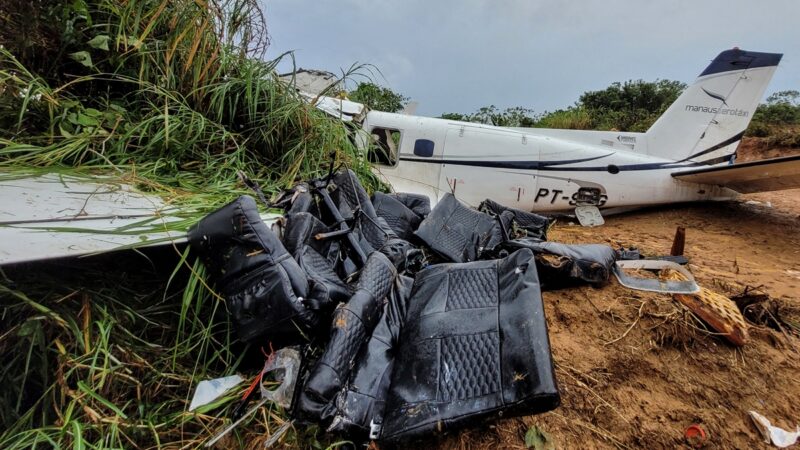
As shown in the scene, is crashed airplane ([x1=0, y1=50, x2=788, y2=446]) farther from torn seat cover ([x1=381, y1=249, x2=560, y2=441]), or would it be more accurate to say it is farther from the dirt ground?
the dirt ground

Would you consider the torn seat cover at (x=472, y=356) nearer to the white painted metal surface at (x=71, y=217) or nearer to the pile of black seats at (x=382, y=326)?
the pile of black seats at (x=382, y=326)

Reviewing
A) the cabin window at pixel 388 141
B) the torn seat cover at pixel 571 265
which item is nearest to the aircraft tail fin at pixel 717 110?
the cabin window at pixel 388 141

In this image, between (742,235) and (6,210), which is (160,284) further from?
(742,235)

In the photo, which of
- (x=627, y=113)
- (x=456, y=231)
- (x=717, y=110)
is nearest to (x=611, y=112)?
(x=627, y=113)

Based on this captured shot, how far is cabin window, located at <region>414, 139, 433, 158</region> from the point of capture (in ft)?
16.5

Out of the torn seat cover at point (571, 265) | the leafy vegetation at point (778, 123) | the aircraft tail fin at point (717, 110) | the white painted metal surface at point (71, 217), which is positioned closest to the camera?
the white painted metal surface at point (71, 217)

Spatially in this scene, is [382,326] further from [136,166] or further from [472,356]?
[136,166]

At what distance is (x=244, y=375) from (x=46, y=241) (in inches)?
28.1

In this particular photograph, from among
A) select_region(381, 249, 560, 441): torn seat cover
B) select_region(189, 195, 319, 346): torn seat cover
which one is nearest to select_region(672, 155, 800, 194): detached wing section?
select_region(381, 249, 560, 441): torn seat cover

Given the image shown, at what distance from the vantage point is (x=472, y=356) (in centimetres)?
109

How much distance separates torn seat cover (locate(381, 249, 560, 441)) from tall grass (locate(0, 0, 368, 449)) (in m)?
0.35

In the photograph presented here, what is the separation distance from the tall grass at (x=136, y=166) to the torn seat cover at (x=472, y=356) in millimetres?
347

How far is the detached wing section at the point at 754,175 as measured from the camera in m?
4.36

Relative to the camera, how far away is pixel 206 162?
2.00 m
